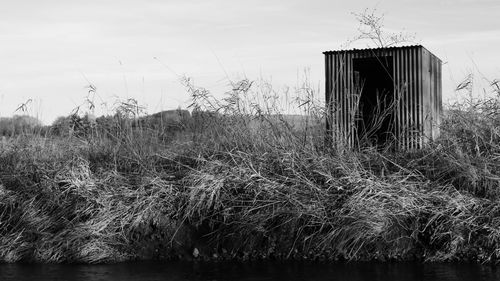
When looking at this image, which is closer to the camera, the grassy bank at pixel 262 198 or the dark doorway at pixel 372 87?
the grassy bank at pixel 262 198

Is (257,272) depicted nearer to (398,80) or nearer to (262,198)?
(262,198)

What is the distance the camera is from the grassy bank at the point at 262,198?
9273mm

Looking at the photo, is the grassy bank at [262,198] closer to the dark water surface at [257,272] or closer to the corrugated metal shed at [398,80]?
the dark water surface at [257,272]

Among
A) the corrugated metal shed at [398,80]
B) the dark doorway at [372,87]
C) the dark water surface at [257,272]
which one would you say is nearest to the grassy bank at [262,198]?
the dark water surface at [257,272]

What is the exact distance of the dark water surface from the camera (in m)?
8.38

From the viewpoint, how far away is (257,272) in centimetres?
877

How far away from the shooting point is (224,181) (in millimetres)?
10109

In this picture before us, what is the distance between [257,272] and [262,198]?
138 centimetres

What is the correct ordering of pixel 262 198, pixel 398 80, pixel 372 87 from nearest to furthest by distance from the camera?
pixel 262 198 → pixel 398 80 → pixel 372 87

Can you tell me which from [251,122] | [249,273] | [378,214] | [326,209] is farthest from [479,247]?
[251,122]

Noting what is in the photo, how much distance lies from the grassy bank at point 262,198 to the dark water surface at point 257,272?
0.33 meters

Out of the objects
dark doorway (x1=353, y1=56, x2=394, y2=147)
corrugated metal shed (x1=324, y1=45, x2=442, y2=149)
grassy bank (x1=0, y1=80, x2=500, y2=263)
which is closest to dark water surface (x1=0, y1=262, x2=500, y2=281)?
grassy bank (x1=0, y1=80, x2=500, y2=263)

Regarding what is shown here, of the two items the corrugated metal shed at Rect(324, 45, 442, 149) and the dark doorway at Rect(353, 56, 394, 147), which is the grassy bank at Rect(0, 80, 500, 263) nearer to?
the corrugated metal shed at Rect(324, 45, 442, 149)

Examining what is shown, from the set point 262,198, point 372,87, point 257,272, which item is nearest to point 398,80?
point 372,87
